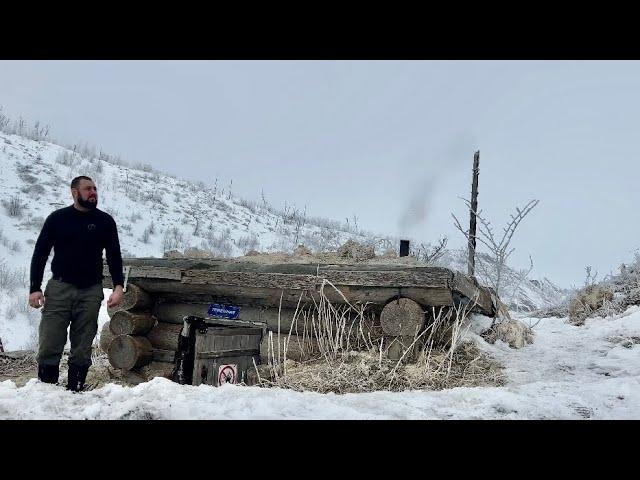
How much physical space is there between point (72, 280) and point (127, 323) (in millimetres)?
2949

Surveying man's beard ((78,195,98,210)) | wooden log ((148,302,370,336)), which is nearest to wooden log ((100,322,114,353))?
wooden log ((148,302,370,336))

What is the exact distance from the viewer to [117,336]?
22.7 ft

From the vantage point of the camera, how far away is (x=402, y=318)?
5129mm

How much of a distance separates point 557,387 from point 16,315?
40.9 feet

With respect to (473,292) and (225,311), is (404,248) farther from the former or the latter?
(225,311)

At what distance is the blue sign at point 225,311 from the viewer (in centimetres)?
660

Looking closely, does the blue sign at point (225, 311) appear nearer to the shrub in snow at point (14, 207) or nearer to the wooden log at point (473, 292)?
the wooden log at point (473, 292)

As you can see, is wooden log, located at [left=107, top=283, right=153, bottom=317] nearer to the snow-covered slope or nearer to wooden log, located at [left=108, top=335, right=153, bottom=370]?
wooden log, located at [left=108, top=335, right=153, bottom=370]

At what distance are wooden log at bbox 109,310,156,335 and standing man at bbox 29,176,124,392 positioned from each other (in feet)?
8.80

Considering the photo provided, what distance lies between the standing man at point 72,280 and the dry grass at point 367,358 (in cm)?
164

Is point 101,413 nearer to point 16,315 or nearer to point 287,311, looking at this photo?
point 287,311

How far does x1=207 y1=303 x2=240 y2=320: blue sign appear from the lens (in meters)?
6.60

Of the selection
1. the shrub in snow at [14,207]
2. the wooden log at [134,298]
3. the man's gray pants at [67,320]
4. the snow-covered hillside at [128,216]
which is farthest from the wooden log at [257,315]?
the shrub in snow at [14,207]
